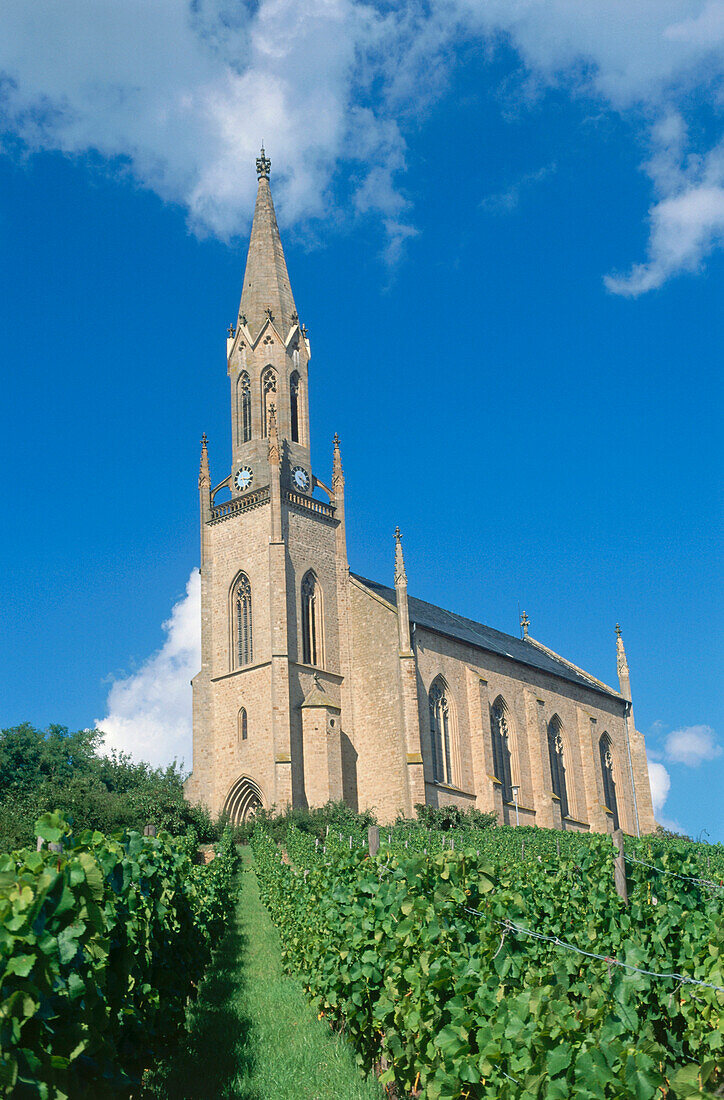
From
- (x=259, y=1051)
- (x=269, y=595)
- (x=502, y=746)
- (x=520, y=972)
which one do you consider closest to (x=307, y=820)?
(x=269, y=595)

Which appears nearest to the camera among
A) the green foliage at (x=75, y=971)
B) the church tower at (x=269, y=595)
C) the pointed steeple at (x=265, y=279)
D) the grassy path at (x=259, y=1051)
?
the green foliage at (x=75, y=971)

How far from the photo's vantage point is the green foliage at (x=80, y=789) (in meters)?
32.9

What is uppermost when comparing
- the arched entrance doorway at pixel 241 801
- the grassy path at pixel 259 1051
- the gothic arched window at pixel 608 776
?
the gothic arched window at pixel 608 776

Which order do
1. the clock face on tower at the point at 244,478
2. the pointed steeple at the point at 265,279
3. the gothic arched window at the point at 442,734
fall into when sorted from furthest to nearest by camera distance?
the pointed steeple at the point at 265,279 < the clock face on tower at the point at 244,478 < the gothic arched window at the point at 442,734

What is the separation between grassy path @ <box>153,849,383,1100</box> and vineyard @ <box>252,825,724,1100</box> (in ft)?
1.00

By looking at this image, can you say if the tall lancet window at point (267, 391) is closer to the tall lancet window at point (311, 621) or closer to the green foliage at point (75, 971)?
the tall lancet window at point (311, 621)

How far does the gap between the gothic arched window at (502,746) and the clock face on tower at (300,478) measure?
1394 centimetres

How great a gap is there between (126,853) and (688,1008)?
4834 millimetres

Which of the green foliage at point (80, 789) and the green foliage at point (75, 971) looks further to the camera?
the green foliage at point (80, 789)

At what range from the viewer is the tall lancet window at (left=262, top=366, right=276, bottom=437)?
46469 mm

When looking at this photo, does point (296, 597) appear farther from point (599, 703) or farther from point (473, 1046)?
point (473, 1046)

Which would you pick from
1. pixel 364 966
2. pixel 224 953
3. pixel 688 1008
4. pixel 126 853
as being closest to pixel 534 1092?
pixel 688 1008

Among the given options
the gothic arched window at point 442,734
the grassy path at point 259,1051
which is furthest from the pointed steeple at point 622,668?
the grassy path at point 259,1051

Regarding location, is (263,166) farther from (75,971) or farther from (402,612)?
(75,971)
